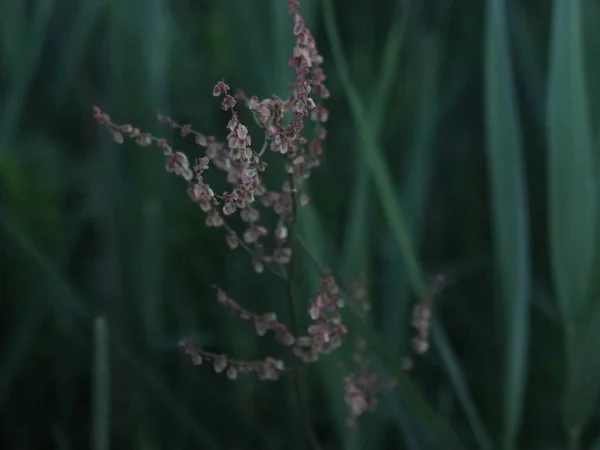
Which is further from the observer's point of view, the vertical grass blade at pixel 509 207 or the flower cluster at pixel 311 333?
the vertical grass blade at pixel 509 207

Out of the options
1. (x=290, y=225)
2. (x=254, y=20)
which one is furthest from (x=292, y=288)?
(x=254, y=20)

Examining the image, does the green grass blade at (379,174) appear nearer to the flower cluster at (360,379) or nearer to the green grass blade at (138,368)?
the flower cluster at (360,379)

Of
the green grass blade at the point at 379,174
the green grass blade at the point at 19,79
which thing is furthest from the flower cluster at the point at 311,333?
the green grass blade at the point at 19,79

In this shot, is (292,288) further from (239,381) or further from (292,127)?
Answer: (239,381)

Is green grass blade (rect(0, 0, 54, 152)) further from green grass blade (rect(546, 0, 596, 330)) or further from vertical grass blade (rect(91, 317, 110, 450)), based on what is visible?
green grass blade (rect(546, 0, 596, 330))

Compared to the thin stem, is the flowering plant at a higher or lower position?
higher

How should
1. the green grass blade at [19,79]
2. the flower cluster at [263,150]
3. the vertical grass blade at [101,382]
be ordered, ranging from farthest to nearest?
the green grass blade at [19,79], the vertical grass blade at [101,382], the flower cluster at [263,150]

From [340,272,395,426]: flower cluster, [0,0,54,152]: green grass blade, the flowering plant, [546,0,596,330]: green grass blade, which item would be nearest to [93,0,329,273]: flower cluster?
the flowering plant
